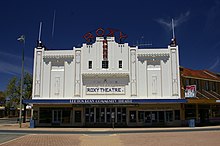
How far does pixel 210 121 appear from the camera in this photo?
122 feet

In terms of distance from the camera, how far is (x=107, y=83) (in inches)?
1308

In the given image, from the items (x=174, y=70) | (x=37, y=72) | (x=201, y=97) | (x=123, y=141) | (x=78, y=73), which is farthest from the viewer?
(x=201, y=97)

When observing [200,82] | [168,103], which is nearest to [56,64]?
[168,103]

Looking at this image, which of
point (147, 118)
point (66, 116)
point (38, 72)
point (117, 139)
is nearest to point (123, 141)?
point (117, 139)

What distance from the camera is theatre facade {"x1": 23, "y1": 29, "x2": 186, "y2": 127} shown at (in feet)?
107

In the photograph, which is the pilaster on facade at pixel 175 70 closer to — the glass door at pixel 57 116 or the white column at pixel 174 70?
the white column at pixel 174 70

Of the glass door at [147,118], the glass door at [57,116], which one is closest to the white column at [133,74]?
the glass door at [147,118]

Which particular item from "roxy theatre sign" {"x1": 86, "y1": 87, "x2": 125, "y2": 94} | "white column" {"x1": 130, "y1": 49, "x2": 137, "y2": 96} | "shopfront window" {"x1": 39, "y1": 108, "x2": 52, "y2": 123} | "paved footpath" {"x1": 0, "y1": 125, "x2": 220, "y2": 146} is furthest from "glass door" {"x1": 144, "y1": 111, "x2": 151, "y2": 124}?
"shopfront window" {"x1": 39, "y1": 108, "x2": 52, "y2": 123}

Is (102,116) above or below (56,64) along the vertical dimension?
below

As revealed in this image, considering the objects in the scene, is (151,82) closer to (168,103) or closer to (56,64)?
(168,103)

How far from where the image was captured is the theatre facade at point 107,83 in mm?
32656

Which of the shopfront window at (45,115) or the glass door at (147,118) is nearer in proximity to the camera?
the glass door at (147,118)

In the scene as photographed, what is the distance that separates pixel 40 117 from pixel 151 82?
15.5 meters

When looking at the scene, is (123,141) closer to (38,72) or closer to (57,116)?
(57,116)
